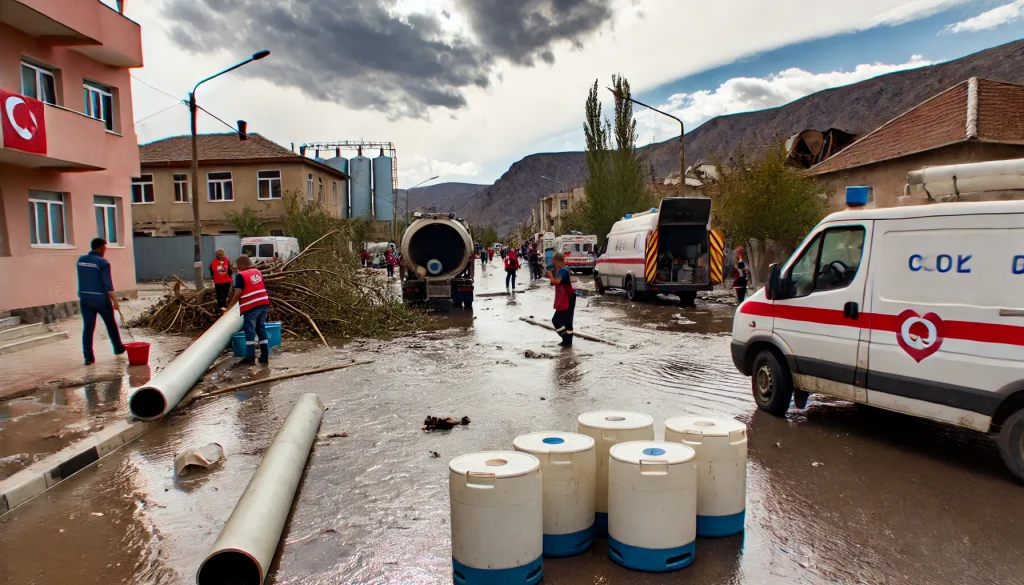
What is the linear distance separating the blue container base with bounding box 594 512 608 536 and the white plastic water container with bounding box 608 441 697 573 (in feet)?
0.99

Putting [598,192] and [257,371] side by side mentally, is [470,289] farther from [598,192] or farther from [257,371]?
[598,192]

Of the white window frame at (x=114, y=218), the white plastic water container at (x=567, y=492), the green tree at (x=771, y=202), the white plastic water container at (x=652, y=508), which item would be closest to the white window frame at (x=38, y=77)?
the white window frame at (x=114, y=218)

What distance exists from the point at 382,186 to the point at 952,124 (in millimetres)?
60058

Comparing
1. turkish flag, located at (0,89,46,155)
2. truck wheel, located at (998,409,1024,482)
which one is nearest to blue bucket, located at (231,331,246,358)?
turkish flag, located at (0,89,46,155)

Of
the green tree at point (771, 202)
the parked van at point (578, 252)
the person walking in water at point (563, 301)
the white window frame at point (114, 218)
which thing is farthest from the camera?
the parked van at point (578, 252)

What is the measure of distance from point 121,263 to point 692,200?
17105 mm

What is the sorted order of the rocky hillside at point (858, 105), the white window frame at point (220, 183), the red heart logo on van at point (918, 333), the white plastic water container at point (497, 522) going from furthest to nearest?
the rocky hillside at point (858, 105), the white window frame at point (220, 183), the red heart logo on van at point (918, 333), the white plastic water container at point (497, 522)

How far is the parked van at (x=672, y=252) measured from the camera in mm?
18594

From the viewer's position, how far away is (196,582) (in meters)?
3.53

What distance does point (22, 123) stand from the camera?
13.3 meters

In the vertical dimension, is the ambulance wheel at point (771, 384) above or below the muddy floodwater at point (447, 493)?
above

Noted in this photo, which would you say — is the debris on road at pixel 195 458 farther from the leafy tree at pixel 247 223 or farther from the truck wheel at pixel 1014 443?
the leafy tree at pixel 247 223

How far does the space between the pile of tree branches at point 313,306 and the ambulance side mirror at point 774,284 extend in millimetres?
8317

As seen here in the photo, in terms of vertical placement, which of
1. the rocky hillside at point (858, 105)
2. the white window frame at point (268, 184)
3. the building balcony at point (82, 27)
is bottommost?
the white window frame at point (268, 184)
